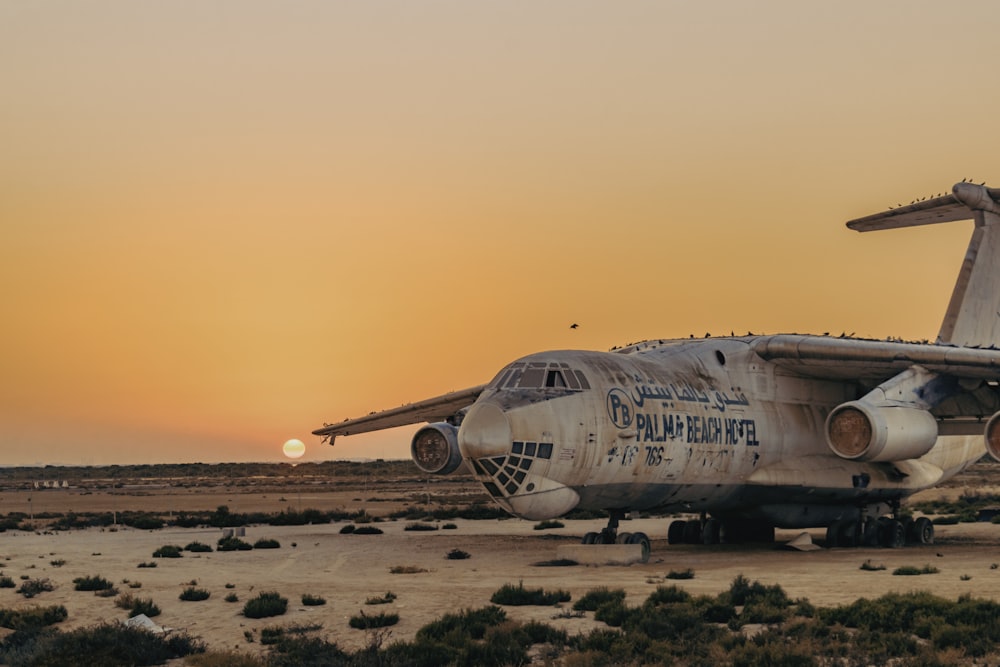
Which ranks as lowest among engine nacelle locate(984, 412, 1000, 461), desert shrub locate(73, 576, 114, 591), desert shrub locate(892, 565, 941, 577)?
desert shrub locate(892, 565, 941, 577)

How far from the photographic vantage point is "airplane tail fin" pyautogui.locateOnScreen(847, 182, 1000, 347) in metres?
26.6

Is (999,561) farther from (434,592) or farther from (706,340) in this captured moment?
(434,592)

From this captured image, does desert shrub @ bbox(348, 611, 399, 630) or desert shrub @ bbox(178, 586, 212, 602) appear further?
desert shrub @ bbox(178, 586, 212, 602)

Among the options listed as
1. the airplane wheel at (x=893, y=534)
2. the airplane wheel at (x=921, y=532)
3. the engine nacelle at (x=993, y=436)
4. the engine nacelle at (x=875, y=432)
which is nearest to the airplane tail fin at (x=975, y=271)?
the airplane wheel at (x=921, y=532)

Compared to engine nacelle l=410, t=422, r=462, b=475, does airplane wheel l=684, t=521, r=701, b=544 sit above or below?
below

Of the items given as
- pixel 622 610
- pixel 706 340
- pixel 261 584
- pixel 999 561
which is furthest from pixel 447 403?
pixel 622 610

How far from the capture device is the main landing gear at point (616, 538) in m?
19.8

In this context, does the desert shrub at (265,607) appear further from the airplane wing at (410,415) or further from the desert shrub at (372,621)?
the airplane wing at (410,415)

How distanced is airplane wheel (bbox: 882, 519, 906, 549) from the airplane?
0.03 m

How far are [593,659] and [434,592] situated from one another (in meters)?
5.71

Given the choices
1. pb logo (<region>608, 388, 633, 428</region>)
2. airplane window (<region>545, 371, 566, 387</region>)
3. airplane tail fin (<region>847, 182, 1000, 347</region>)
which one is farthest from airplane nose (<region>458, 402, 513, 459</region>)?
airplane tail fin (<region>847, 182, 1000, 347</region>)

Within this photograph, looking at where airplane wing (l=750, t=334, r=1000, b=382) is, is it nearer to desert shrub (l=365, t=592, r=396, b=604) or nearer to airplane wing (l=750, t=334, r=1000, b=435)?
airplane wing (l=750, t=334, r=1000, b=435)

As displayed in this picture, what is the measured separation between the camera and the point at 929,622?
11852 mm

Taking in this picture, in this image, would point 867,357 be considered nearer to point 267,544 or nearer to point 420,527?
point 267,544
